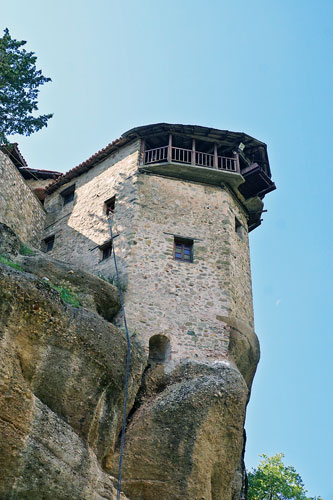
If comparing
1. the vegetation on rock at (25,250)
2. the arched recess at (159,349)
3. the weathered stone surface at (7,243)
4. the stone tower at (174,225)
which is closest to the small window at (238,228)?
the stone tower at (174,225)

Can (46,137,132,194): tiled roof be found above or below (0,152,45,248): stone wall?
above

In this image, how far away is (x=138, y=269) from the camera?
63.5ft

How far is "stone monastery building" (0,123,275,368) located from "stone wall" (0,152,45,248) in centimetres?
5

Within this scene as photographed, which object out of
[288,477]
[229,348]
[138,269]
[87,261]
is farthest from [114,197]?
[288,477]

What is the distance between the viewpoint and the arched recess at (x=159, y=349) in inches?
703

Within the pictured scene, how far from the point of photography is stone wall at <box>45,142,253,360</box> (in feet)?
60.4

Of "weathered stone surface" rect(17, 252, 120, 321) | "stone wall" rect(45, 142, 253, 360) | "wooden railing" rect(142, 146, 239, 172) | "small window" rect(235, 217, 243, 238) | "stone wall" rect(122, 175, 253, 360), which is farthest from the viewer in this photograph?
"small window" rect(235, 217, 243, 238)

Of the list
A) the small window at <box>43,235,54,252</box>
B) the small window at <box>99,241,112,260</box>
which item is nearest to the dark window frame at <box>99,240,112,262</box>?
the small window at <box>99,241,112,260</box>

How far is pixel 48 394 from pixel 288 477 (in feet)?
58.9

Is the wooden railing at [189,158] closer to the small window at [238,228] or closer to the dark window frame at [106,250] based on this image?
the small window at [238,228]

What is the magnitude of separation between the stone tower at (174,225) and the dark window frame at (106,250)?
0.05 metres

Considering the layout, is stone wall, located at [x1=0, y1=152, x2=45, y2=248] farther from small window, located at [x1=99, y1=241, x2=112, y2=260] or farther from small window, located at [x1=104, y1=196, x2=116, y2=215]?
small window, located at [x1=99, y1=241, x2=112, y2=260]

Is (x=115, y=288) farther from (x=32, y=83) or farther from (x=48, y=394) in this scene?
(x=32, y=83)

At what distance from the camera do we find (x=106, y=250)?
21.2 m
